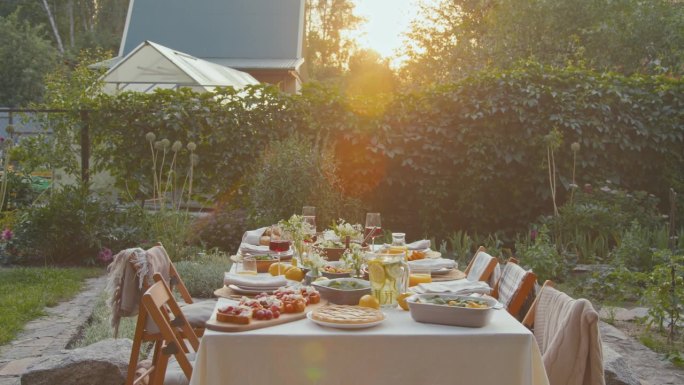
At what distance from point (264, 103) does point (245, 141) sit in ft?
1.87

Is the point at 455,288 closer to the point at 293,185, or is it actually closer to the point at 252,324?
the point at 252,324

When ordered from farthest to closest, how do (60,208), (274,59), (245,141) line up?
1. (274,59)
2. (245,141)
3. (60,208)

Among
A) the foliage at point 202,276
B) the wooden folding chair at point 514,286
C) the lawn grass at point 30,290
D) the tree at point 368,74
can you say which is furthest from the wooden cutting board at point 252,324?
the tree at point 368,74

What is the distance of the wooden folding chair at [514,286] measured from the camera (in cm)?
352

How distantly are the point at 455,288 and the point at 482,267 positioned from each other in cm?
97

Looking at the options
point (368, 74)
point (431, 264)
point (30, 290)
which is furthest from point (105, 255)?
point (368, 74)

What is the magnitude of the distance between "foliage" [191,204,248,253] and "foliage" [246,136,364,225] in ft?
0.92

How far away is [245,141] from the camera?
30.9 feet

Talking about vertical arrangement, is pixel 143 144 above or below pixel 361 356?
above

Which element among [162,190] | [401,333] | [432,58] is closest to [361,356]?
[401,333]

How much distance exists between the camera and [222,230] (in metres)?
8.86

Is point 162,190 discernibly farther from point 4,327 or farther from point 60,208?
point 4,327

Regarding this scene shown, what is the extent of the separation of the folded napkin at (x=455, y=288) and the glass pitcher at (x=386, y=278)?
0.22m

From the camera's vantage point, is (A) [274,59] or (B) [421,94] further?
(A) [274,59]
